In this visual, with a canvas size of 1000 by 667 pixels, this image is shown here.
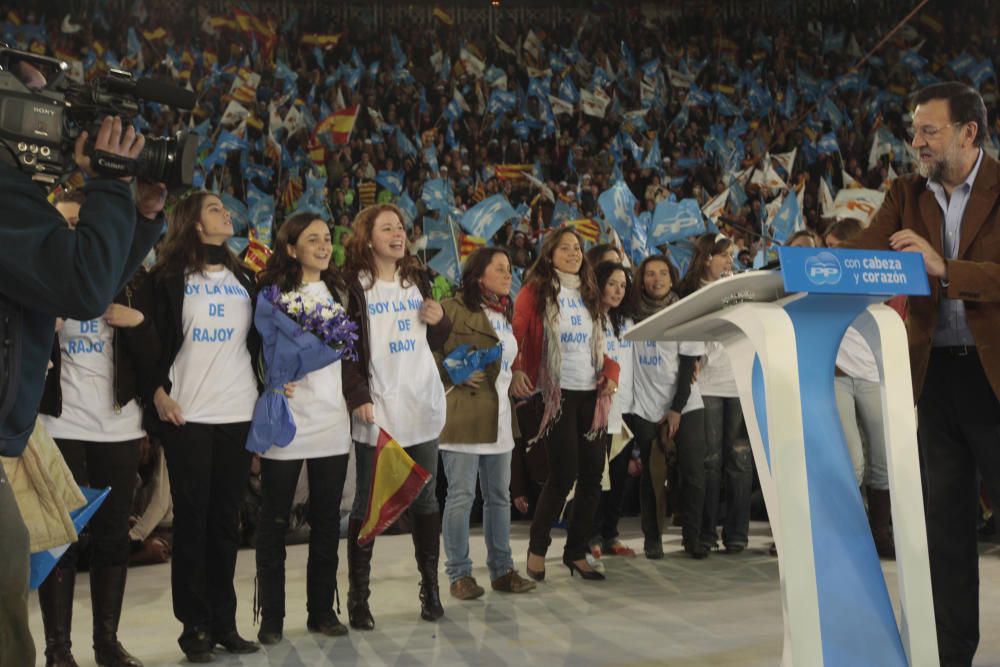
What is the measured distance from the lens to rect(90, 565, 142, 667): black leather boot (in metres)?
Answer: 3.40

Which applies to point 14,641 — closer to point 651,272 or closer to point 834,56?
point 651,272

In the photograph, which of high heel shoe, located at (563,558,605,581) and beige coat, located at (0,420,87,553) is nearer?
beige coat, located at (0,420,87,553)

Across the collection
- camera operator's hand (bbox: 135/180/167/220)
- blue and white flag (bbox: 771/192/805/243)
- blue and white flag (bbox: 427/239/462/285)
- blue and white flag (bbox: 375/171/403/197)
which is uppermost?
blue and white flag (bbox: 375/171/403/197)

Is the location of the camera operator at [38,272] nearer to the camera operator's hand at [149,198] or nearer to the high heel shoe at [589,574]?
the camera operator's hand at [149,198]

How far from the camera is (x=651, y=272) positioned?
5.72 metres

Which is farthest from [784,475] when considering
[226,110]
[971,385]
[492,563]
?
[226,110]

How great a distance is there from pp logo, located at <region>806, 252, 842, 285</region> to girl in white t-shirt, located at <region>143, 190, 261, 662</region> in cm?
216

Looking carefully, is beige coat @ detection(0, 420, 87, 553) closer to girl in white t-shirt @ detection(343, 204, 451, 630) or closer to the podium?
girl in white t-shirt @ detection(343, 204, 451, 630)

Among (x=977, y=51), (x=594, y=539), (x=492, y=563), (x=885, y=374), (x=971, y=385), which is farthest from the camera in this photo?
(x=977, y=51)

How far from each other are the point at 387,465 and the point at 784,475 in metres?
1.96

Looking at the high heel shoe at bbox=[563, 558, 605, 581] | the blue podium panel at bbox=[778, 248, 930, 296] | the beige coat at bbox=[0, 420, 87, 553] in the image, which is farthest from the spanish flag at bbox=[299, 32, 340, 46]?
the blue podium panel at bbox=[778, 248, 930, 296]

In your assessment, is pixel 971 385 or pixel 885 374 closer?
pixel 885 374

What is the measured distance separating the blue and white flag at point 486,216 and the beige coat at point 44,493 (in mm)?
4664

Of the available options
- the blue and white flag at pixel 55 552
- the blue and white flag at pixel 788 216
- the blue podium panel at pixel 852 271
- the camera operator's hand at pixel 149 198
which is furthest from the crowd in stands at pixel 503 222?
the blue podium panel at pixel 852 271
